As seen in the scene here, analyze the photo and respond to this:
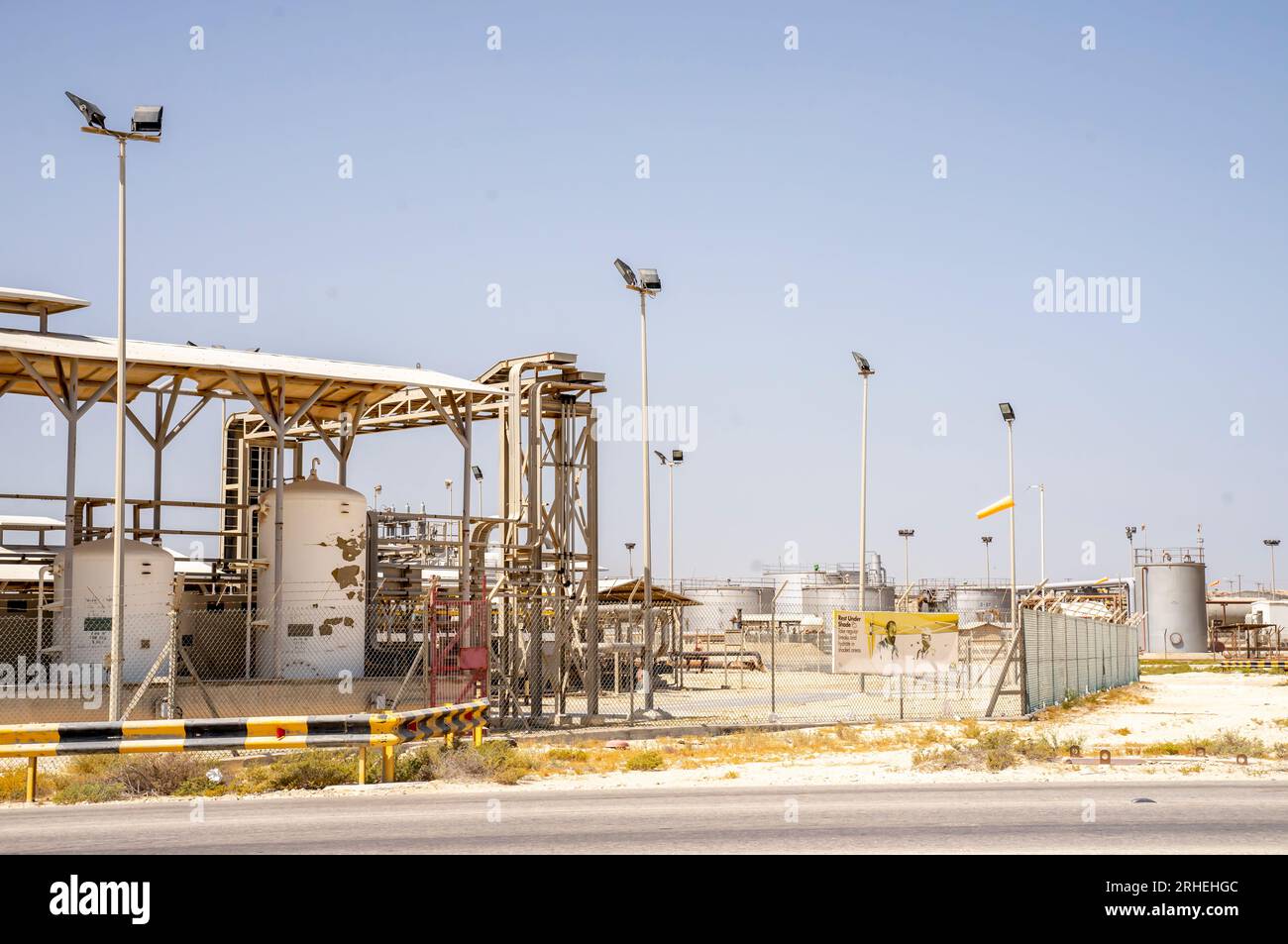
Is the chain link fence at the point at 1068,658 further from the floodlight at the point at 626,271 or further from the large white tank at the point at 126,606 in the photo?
the large white tank at the point at 126,606

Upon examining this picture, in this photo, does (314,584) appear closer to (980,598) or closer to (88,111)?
(88,111)

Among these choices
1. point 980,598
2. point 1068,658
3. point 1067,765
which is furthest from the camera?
point 980,598

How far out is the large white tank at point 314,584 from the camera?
89.7 feet

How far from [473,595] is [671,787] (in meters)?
14.7

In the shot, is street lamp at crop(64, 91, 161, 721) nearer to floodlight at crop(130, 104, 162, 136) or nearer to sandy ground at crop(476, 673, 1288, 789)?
floodlight at crop(130, 104, 162, 136)

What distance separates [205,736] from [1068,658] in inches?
925

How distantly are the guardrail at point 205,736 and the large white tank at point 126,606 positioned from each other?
8341 millimetres

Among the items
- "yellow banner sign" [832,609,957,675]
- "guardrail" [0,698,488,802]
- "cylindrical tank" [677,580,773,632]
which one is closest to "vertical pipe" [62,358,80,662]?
"guardrail" [0,698,488,802]

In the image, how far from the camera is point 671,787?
17.4 m

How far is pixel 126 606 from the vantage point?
86.7 ft

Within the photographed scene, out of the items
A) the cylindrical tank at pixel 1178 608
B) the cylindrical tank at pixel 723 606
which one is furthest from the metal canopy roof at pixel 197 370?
the cylindrical tank at pixel 1178 608

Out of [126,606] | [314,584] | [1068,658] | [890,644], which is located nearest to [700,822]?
[314,584]
